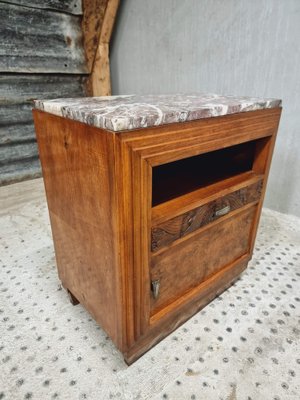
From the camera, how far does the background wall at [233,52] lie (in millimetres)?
1326

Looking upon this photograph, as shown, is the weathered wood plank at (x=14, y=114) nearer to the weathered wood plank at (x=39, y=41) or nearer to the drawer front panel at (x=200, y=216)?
the weathered wood plank at (x=39, y=41)

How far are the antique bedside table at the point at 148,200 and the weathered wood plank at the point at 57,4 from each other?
154cm

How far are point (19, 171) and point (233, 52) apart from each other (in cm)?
168

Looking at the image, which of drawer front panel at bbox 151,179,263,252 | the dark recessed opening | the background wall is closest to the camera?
drawer front panel at bbox 151,179,263,252

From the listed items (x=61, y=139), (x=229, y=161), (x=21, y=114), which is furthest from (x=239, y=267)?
(x=21, y=114)

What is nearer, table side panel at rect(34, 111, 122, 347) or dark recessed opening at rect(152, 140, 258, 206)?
table side panel at rect(34, 111, 122, 347)

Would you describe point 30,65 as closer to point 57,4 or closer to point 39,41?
point 39,41

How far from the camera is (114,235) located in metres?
0.59

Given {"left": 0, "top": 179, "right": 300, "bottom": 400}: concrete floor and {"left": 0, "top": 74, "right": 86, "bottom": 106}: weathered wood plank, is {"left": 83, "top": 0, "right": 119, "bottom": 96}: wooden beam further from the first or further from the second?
{"left": 0, "top": 179, "right": 300, "bottom": 400}: concrete floor

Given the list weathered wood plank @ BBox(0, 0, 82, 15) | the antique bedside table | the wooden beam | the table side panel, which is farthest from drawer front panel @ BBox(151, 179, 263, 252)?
weathered wood plank @ BBox(0, 0, 82, 15)

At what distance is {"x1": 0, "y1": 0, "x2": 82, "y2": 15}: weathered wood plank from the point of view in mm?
1796

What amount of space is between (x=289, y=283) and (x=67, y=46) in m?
2.10

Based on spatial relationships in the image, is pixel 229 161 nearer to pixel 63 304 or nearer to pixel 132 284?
pixel 132 284

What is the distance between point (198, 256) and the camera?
83 centimetres
